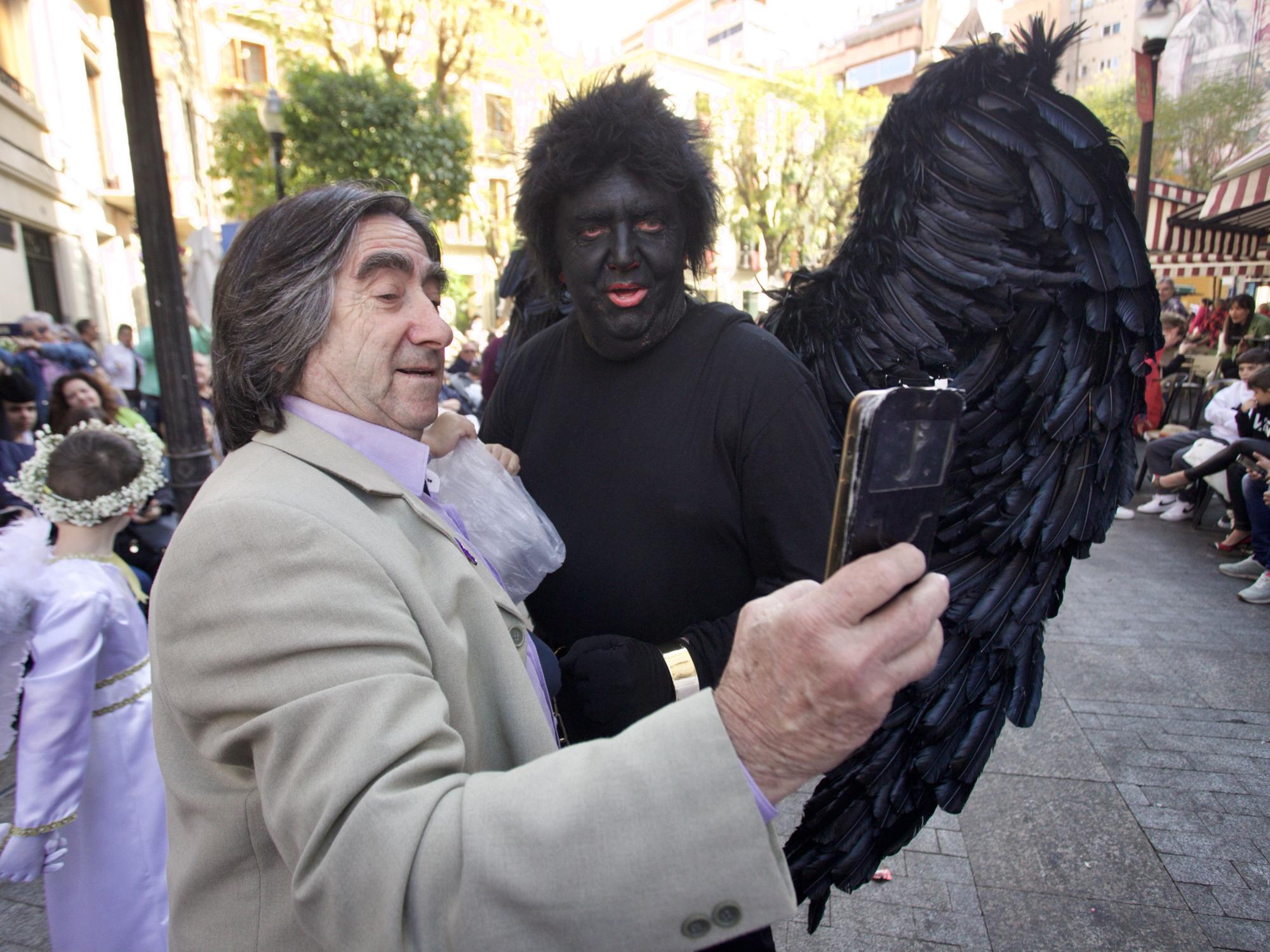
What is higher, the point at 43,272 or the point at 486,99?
the point at 486,99

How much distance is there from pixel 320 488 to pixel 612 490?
72 centimetres

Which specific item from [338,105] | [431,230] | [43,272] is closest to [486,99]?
[338,105]

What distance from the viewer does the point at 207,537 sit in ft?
2.62

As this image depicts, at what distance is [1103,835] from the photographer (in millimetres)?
2611

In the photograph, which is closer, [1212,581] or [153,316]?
[153,316]

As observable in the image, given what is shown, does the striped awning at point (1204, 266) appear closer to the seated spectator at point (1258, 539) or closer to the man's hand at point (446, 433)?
the seated spectator at point (1258, 539)

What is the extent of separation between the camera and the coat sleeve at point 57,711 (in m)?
2.01

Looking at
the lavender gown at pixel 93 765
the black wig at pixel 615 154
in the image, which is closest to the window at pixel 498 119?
the lavender gown at pixel 93 765

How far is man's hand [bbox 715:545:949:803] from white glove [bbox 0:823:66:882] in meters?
2.22

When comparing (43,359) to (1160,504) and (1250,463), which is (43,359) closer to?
(1250,463)

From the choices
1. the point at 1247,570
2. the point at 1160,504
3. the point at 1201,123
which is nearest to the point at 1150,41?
the point at 1160,504

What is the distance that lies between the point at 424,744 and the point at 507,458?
3.30 ft

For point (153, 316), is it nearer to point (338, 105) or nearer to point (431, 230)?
point (431, 230)

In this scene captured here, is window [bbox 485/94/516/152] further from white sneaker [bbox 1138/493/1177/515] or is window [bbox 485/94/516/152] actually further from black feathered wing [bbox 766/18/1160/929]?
black feathered wing [bbox 766/18/1160/929]
